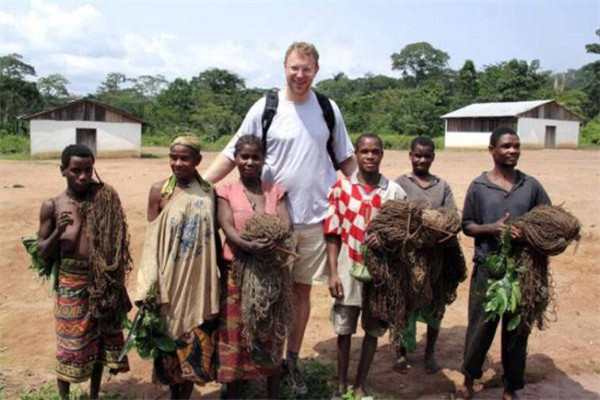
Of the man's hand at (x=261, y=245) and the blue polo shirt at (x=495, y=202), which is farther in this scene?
the blue polo shirt at (x=495, y=202)

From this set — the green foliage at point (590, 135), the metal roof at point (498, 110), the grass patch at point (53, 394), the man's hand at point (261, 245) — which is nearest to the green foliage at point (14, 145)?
the metal roof at point (498, 110)

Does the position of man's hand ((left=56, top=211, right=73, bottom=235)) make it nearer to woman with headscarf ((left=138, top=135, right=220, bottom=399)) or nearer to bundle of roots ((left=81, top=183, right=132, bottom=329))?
bundle of roots ((left=81, top=183, right=132, bottom=329))

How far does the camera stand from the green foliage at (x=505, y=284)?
3295 mm

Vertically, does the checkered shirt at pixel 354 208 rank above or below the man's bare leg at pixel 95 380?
above

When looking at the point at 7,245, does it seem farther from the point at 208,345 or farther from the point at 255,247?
the point at 255,247

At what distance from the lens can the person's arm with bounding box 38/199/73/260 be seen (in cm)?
318

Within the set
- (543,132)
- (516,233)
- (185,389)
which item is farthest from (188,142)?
(543,132)

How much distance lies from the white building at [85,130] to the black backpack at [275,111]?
72.6 feet

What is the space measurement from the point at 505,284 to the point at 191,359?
6.44ft

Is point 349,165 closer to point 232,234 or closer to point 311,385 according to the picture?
point 232,234

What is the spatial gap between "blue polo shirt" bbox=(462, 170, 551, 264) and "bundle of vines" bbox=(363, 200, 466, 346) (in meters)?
0.21

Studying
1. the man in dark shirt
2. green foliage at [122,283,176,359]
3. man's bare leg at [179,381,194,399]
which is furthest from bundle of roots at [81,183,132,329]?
the man in dark shirt

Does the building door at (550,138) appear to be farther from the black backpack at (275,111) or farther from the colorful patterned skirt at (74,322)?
the colorful patterned skirt at (74,322)

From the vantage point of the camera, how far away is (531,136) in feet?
108
